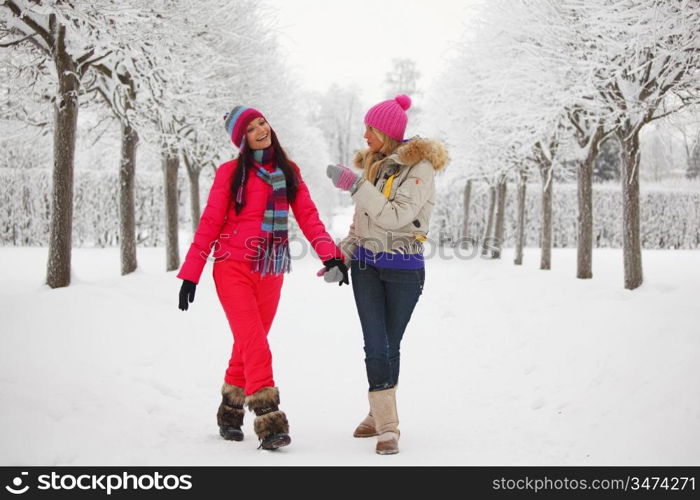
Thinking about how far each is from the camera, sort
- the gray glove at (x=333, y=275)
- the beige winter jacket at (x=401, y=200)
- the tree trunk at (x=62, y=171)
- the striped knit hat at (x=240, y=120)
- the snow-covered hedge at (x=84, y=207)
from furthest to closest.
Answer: the snow-covered hedge at (x=84, y=207), the tree trunk at (x=62, y=171), the striped knit hat at (x=240, y=120), the gray glove at (x=333, y=275), the beige winter jacket at (x=401, y=200)

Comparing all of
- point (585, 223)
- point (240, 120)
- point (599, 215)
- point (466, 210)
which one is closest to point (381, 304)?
point (240, 120)

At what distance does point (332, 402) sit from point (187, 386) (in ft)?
4.09

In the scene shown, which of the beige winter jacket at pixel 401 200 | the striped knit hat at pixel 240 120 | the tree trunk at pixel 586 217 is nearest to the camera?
the beige winter jacket at pixel 401 200

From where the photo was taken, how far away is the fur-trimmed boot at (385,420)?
3164 millimetres

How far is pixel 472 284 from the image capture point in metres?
10.7

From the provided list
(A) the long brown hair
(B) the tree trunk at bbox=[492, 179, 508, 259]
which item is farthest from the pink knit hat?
(B) the tree trunk at bbox=[492, 179, 508, 259]

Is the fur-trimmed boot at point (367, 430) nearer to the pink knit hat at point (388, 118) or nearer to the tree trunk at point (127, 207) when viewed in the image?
the pink knit hat at point (388, 118)

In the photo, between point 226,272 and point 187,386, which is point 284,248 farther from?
point 187,386

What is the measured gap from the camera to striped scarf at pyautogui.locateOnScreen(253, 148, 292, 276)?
3303 millimetres

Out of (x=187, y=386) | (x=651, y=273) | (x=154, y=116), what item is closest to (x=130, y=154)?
(x=154, y=116)

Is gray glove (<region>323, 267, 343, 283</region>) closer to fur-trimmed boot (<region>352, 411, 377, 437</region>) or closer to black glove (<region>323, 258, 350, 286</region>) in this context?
black glove (<region>323, 258, 350, 286</region>)

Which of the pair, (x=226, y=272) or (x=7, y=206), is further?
(x=7, y=206)

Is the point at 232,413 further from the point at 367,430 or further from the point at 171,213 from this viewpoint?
the point at 171,213

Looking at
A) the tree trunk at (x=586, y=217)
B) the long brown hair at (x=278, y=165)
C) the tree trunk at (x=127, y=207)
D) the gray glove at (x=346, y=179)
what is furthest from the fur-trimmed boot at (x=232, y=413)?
the tree trunk at (x=586, y=217)
